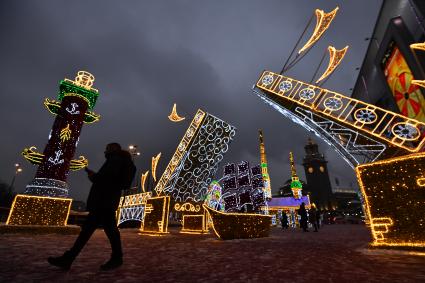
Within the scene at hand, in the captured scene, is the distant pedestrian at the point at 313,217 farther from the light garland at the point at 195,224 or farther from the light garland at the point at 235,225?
the light garland at the point at 195,224

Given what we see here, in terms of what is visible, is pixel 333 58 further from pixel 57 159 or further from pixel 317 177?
pixel 317 177

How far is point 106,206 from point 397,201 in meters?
6.06

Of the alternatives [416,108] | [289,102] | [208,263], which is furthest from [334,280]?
[416,108]

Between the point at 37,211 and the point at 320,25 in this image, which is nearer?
the point at 37,211

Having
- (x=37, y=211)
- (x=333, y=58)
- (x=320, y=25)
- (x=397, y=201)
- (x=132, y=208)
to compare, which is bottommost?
(x=37, y=211)

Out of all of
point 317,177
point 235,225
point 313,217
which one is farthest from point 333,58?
point 317,177

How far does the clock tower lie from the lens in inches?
2265

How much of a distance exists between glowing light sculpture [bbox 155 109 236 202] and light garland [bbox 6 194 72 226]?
25.0 ft

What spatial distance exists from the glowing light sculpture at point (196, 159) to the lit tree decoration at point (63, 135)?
6.82m

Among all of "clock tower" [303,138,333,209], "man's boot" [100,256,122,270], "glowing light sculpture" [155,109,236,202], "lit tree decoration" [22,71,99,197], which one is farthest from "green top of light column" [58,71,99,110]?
"clock tower" [303,138,333,209]

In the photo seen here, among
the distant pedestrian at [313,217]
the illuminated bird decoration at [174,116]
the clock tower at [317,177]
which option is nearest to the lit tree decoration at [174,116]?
the illuminated bird decoration at [174,116]

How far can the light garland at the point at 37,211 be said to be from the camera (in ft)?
28.8

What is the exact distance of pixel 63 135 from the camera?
11414 mm

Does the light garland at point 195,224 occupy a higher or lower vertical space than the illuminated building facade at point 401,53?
lower
